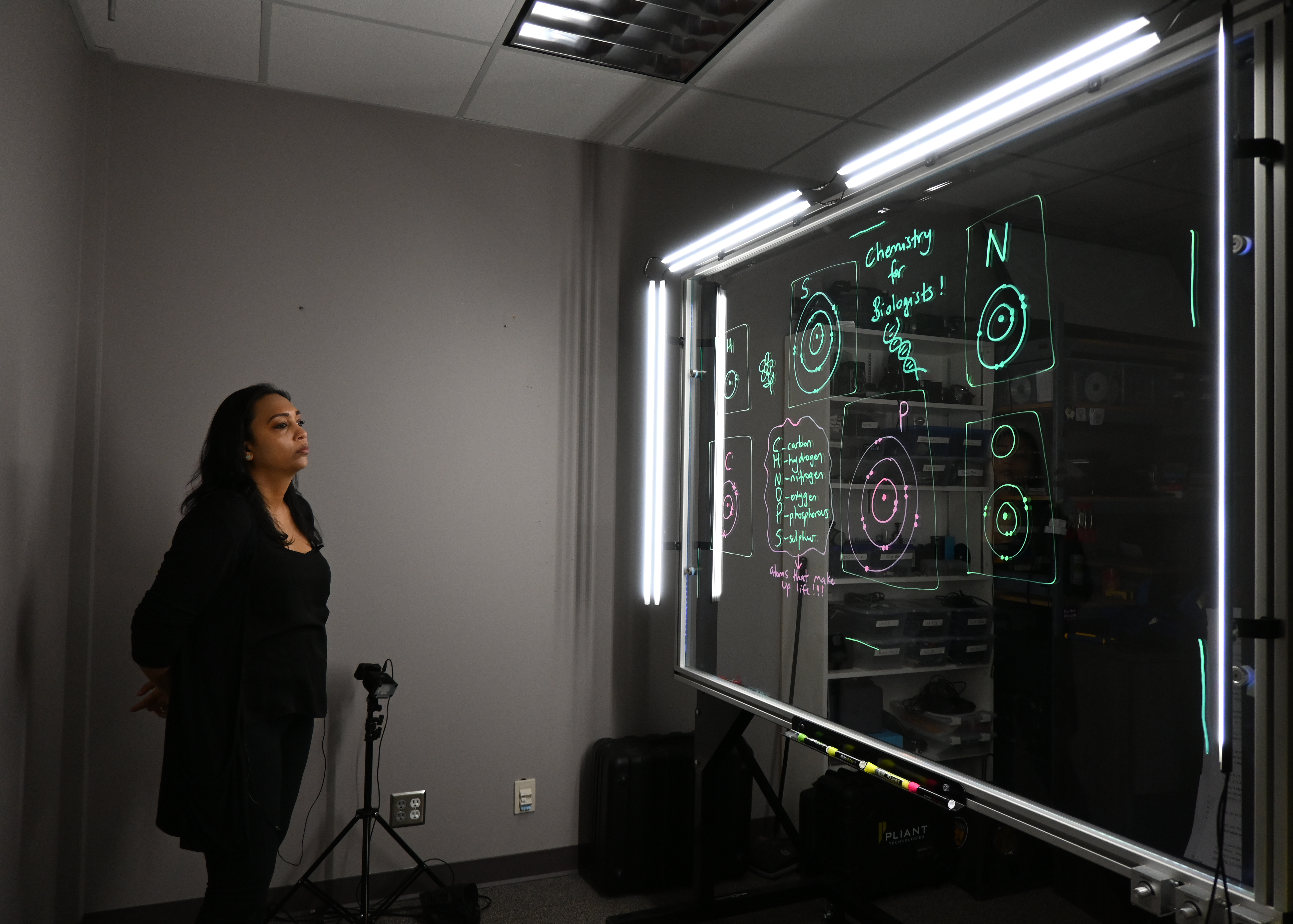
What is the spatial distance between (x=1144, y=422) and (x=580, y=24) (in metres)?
1.74

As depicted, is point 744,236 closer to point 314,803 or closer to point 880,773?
point 880,773

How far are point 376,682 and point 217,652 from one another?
576 mm

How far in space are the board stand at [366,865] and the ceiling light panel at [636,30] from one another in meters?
1.90

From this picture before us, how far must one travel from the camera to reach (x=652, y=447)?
270 cm

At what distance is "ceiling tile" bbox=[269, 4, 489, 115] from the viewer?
2211 millimetres

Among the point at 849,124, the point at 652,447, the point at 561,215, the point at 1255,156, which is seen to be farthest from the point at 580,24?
the point at 1255,156

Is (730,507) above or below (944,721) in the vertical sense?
above

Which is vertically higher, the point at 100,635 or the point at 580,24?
the point at 580,24

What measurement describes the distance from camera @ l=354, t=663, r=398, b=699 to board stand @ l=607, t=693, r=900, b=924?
0.91 m

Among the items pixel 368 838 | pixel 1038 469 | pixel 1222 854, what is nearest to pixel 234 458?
pixel 368 838

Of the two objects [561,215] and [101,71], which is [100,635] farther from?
[561,215]

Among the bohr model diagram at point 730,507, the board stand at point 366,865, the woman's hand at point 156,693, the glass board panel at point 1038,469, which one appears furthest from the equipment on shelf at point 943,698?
the woman's hand at point 156,693

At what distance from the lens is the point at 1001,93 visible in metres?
1.48

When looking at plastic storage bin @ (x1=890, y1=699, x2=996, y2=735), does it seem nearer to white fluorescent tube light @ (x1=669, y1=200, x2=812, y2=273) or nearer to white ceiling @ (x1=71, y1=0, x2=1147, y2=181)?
white fluorescent tube light @ (x1=669, y1=200, x2=812, y2=273)
